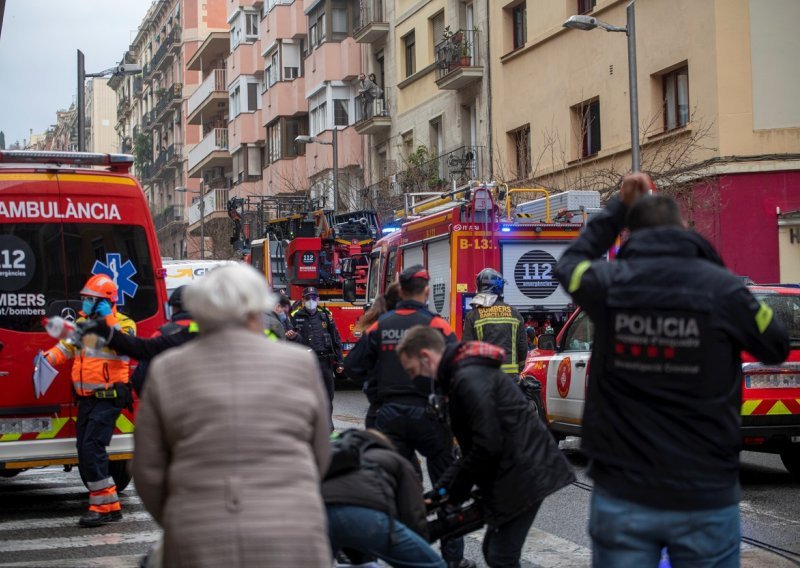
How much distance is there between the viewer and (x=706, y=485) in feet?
13.5

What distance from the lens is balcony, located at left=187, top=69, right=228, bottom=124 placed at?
60.1 m

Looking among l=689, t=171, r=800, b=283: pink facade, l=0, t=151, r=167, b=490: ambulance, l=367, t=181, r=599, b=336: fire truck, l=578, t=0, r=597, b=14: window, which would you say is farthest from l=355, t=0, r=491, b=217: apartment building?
l=0, t=151, r=167, b=490: ambulance

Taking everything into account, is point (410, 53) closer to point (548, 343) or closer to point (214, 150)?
point (214, 150)

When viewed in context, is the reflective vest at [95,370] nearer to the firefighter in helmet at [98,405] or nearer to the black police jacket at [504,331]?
the firefighter in helmet at [98,405]

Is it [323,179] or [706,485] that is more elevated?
[323,179]

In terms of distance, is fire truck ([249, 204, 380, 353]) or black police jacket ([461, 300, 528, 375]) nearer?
black police jacket ([461, 300, 528, 375])

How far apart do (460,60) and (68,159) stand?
2283 cm

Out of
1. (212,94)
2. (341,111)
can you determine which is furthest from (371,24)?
(212,94)

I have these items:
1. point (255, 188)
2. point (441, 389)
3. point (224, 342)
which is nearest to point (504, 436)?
point (441, 389)

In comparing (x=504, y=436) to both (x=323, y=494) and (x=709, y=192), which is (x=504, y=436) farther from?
(x=709, y=192)

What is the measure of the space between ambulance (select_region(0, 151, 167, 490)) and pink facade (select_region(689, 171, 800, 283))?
1375 cm

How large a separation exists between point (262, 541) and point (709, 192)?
19372 mm

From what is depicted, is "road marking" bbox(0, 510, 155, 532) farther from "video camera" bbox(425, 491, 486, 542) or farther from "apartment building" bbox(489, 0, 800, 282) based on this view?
"apartment building" bbox(489, 0, 800, 282)

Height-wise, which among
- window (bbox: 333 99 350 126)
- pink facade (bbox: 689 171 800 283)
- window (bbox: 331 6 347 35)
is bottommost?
pink facade (bbox: 689 171 800 283)
